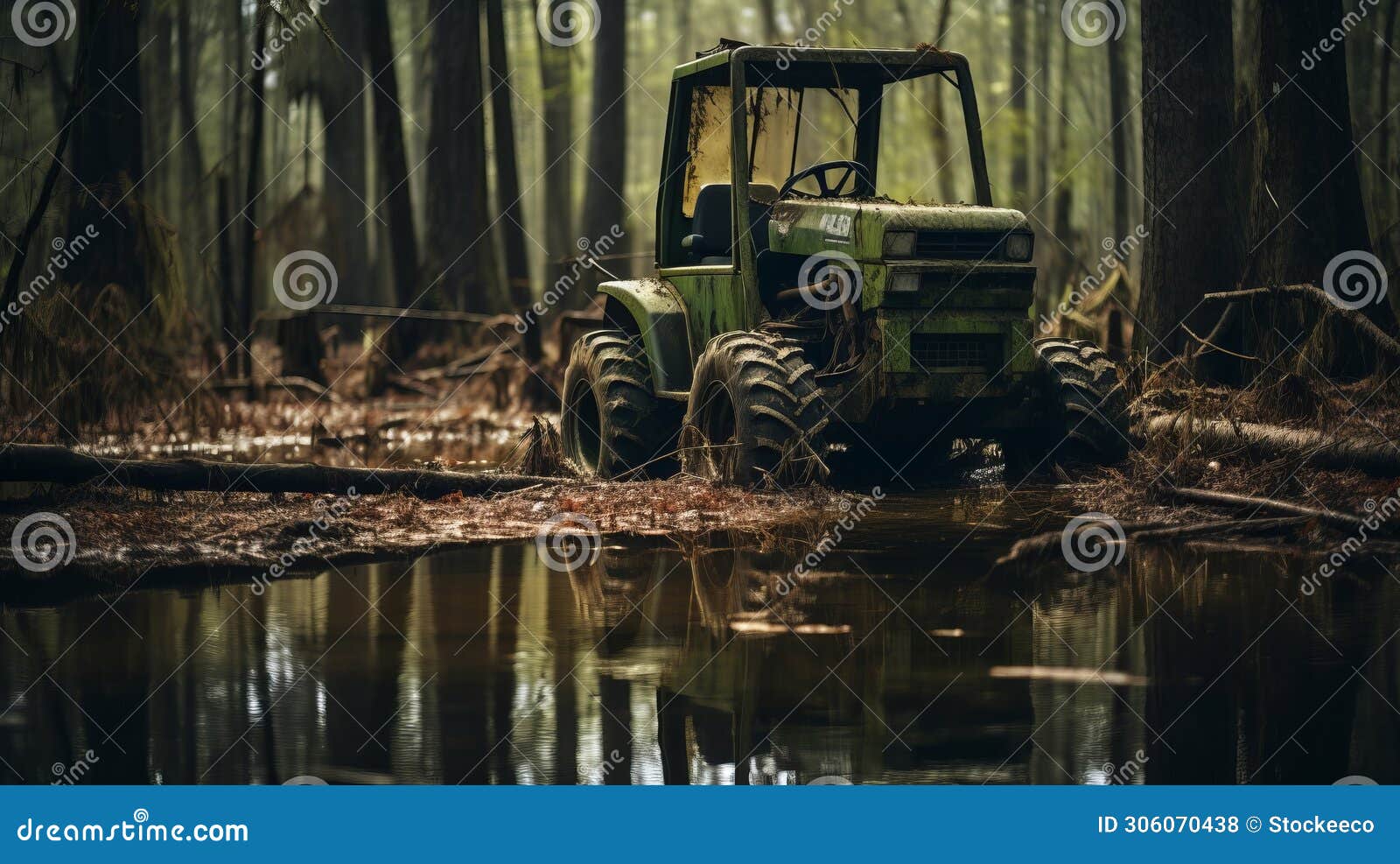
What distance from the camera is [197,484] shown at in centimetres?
982

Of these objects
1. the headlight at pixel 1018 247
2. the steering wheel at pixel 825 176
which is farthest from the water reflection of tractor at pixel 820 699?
the steering wheel at pixel 825 176

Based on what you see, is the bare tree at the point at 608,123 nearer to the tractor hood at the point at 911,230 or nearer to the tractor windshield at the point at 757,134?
the tractor windshield at the point at 757,134

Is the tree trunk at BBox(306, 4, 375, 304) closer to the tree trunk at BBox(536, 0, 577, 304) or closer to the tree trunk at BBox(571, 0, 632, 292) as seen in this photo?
the tree trunk at BBox(571, 0, 632, 292)

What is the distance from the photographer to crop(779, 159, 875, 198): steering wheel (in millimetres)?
11289

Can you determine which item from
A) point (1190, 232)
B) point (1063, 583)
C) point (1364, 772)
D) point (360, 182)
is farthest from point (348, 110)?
point (1364, 772)

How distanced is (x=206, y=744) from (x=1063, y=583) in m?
4.05

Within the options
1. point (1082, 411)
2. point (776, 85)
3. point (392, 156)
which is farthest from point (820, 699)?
point (392, 156)

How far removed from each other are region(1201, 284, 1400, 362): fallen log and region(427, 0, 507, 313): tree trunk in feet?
39.8

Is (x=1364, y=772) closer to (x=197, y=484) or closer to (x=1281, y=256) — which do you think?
(x=197, y=484)

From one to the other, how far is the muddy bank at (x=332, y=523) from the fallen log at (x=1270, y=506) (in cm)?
204

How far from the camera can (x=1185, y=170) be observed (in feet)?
45.5

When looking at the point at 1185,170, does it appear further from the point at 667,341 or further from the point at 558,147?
the point at 558,147

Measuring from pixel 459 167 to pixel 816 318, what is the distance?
479 inches

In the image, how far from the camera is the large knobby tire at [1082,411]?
1098cm
